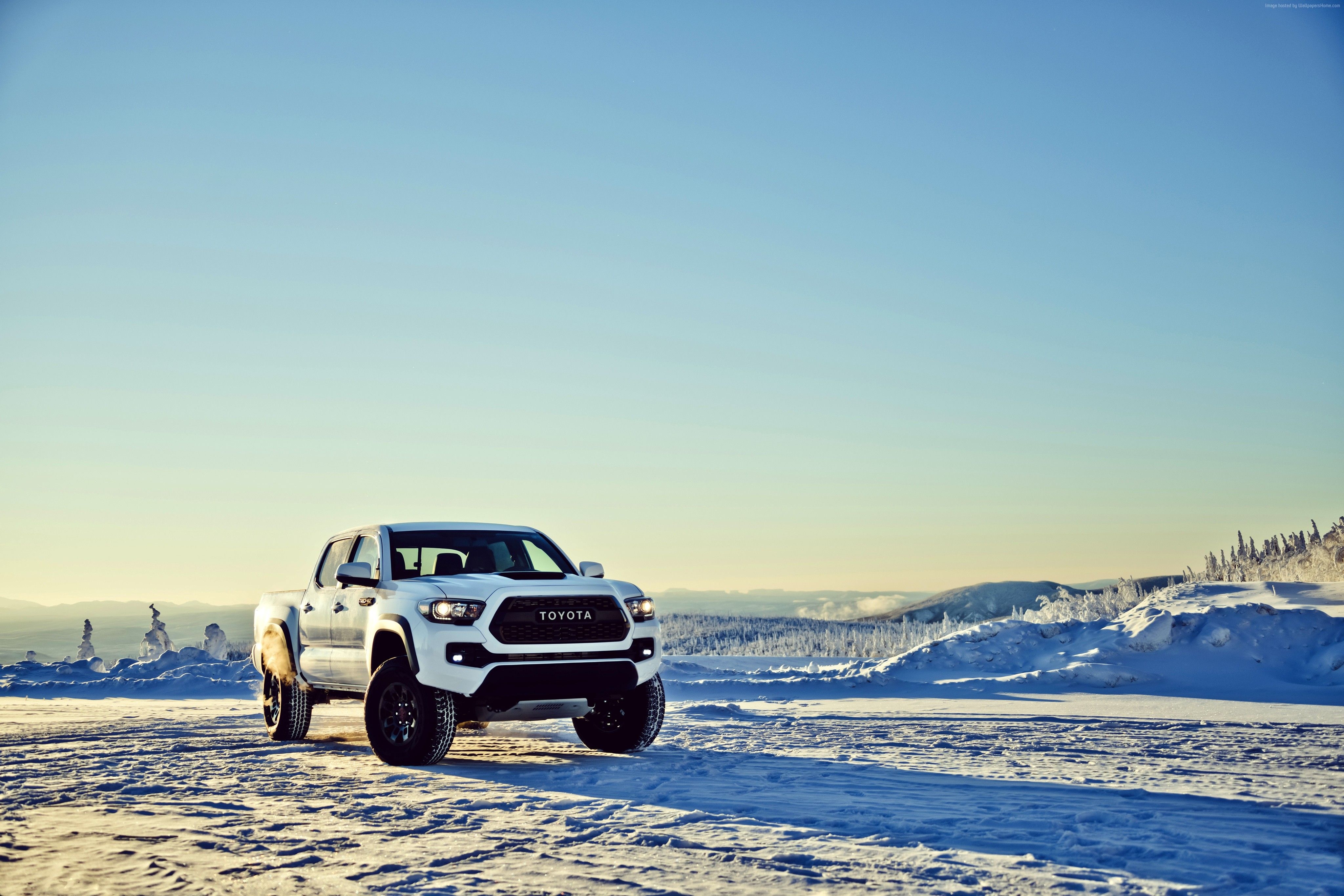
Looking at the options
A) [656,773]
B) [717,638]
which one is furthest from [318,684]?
[717,638]

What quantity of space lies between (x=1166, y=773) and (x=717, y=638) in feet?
104

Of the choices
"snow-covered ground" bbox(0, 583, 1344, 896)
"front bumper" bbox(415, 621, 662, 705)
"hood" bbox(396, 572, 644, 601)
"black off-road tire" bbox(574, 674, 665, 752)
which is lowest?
"snow-covered ground" bbox(0, 583, 1344, 896)

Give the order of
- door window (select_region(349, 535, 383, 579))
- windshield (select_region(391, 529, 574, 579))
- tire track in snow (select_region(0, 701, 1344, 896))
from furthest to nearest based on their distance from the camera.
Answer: door window (select_region(349, 535, 383, 579)) < windshield (select_region(391, 529, 574, 579)) < tire track in snow (select_region(0, 701, 1344, 896))

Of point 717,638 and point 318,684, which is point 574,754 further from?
point 717,638

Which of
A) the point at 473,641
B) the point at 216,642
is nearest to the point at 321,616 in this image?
the point at 473,641

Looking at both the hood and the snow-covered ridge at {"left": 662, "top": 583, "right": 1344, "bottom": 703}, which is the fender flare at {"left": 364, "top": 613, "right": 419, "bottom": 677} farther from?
the snow-covered ridge at {"left": 662, "top": 583, "right": 1344, "bottom": 703}

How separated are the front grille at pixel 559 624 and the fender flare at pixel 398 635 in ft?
2.35

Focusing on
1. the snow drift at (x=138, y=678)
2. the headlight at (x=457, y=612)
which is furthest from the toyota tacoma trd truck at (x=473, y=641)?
the snow drift at (x=138, y=678)

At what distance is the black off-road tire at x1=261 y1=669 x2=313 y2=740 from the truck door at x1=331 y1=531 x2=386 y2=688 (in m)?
0.94

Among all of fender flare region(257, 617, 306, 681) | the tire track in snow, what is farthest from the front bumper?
fender flare region(257, 617, 306, 681)

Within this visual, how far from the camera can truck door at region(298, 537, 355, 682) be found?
10992 millimetres

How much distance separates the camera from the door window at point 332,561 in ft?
37.8

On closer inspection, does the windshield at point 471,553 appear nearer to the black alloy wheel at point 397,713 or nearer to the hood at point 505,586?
the hood at point 505,586

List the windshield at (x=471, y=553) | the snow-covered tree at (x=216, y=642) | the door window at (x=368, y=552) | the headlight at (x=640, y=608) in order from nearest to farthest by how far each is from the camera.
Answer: the headlight at (x=640, y=608) → the windshield at (x=471, y=553) → the door window at (x=368, y=552) → the snow-covered tree at (x=216, y=642)
